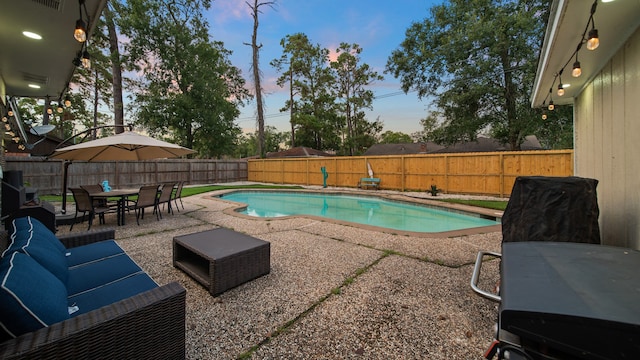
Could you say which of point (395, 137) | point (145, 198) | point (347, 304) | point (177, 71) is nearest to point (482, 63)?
point (347, 304)

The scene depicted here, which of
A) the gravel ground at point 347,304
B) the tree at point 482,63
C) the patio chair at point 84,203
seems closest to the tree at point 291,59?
the tree at point 482,63

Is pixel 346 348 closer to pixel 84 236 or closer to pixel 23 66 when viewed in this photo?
pixel 84 236

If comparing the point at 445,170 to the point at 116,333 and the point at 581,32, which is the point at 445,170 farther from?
the point at 116,333

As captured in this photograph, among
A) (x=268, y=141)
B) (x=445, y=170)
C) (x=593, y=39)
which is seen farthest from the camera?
(x=268, y=141)

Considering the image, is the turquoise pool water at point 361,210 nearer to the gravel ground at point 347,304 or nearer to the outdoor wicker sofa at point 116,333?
the gravel ground at point 347,304

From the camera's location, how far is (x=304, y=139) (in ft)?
105

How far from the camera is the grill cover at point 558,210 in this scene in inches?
88.0

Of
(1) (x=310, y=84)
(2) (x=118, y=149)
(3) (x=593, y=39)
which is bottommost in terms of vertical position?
(2) (x=118, y=149)

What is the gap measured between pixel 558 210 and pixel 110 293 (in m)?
3.71

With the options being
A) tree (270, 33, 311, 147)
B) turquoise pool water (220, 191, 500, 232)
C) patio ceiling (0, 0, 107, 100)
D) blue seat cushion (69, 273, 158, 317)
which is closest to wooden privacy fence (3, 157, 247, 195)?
patio ceiling (0, 0, 107, 100)

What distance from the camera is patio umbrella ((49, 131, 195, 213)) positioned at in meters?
5.39

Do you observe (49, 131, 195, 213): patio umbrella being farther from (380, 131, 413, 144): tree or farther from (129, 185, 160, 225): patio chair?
(380, 131, 413, 144): tree

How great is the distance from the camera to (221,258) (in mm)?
2578

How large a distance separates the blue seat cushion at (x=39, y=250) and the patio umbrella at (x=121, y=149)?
382cm
